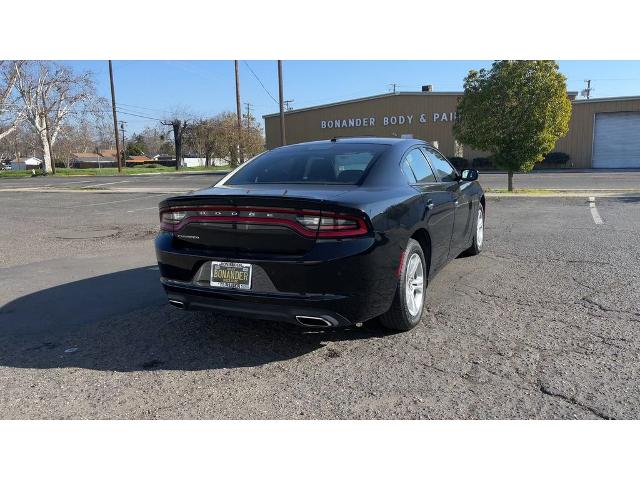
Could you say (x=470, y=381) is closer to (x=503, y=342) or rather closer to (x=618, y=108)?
(x=503, y=342)

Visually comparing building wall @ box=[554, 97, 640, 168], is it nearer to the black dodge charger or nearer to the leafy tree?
the black dodge charger

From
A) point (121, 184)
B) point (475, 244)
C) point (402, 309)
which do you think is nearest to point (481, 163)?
point (121, 184)

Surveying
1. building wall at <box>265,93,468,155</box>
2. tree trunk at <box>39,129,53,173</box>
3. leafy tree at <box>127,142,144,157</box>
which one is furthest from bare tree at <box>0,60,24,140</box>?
leafy tree at <box>127,142,144,157</box>

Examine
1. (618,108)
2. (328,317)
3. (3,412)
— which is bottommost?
(3,412)

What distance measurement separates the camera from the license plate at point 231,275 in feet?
10.5

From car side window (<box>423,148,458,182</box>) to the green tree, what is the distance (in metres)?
11.2

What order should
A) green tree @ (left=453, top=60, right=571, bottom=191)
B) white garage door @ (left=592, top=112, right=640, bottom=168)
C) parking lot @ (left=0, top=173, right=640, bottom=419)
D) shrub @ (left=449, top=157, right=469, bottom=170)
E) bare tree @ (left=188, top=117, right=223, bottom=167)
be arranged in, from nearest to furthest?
parking lot @ (left=0, top=173, right=640, bottom=419), green tree @ (left=453, top=60, right=571, bottom=191), white garage door @ (left=592, top=112, right=640, bottom=168), shrub @ (left=449, top=157, right=469, bottom=170), bare tree @ (left=188, top=117, right=223, bottom=167)

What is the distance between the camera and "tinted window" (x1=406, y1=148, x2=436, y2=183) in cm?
430

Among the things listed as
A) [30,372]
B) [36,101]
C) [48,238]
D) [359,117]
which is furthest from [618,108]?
[36,101]

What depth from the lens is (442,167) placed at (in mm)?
5145

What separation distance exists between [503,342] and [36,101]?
199 ft

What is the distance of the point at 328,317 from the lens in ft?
10.2

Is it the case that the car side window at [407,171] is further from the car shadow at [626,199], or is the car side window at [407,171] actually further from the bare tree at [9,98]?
the bare tree at [9,98]

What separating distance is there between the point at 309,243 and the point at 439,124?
131ft
